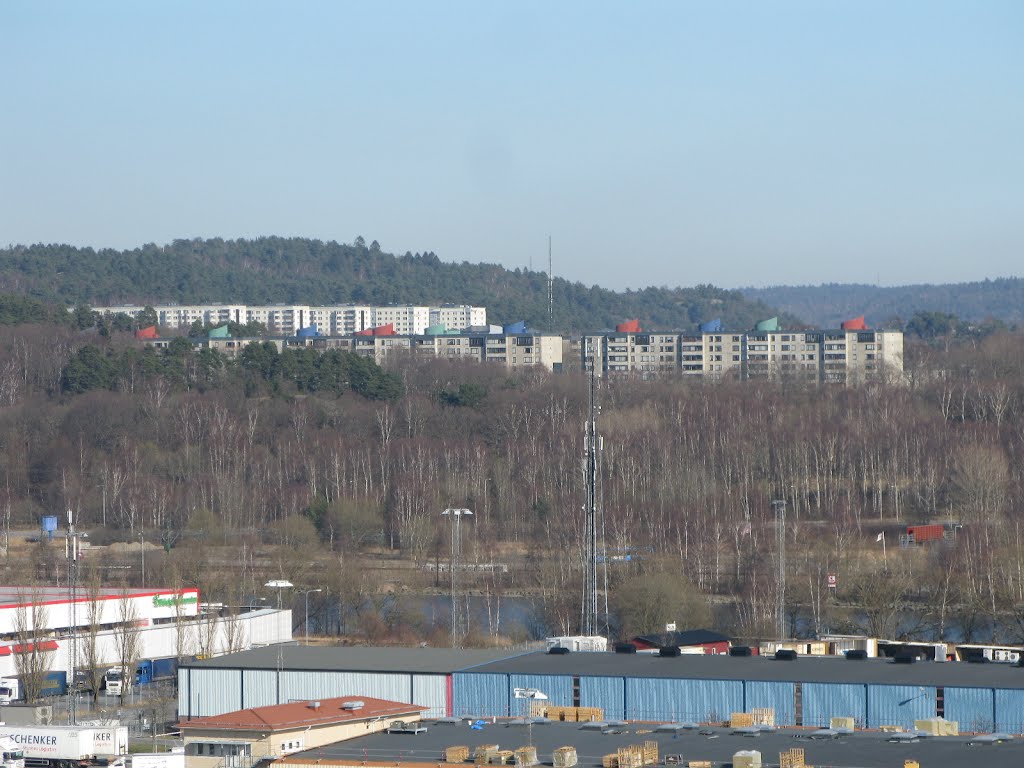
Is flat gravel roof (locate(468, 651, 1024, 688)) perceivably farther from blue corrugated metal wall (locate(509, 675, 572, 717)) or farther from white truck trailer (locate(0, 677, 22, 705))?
white truck trailer (locate(0, 677, 22, 705))

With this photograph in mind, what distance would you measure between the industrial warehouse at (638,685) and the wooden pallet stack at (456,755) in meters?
3.05

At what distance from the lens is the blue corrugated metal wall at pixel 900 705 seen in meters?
17.6

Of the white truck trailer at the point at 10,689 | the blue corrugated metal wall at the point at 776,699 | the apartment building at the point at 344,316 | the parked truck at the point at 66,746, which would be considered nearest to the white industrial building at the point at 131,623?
the white truck trailer at the point at 10,689

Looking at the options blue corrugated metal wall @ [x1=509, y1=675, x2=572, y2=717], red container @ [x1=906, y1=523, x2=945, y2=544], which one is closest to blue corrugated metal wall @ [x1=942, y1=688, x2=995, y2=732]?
blue corrugated metal wall @ [x1=509, y1=675, x2=572, y2=717]

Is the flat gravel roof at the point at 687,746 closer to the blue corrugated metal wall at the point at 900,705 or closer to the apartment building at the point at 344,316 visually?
the blue corrugated metal wall at the point at 900,705

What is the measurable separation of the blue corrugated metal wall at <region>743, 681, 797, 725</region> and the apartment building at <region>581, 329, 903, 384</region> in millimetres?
57799

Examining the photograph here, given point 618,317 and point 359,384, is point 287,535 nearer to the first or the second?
point 359,384

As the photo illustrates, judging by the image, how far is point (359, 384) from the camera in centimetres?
6075

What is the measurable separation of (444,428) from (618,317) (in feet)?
292

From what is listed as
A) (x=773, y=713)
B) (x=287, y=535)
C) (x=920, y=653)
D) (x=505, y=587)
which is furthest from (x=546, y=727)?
(x=287, y=535)

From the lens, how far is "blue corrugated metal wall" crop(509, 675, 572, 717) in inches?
749

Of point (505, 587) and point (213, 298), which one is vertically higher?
point (213, 298)

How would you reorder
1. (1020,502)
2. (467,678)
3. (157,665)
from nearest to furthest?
(467,678) < (157,665) < (1020,502)

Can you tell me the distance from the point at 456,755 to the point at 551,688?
3.70 meters
